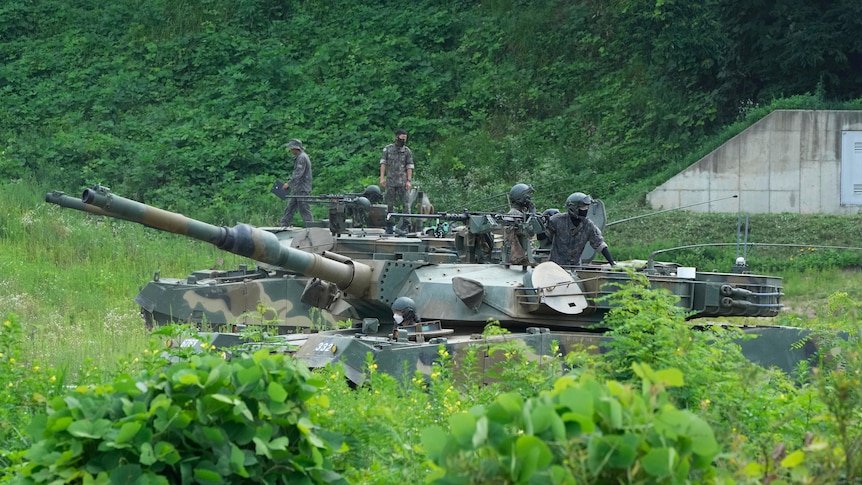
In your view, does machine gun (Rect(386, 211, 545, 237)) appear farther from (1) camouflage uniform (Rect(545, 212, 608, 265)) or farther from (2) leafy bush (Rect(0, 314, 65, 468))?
(2) leafy bush (Rect(0, 314, 65, 468))

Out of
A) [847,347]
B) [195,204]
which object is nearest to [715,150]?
[195,204]

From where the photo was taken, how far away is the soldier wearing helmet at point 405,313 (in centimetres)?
1146

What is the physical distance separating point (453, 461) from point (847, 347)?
5.31 meters

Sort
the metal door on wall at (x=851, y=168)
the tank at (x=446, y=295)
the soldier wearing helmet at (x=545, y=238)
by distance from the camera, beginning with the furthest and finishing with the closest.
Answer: the metal door on wall at (x=851, y=168)
the soldier wearing helmet at (x=545, y=238)
the tank at (x=446, y=295)

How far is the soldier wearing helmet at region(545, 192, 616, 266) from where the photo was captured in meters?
12.8

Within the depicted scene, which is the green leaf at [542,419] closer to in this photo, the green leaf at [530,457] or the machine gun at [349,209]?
the green leaf at [530,457]

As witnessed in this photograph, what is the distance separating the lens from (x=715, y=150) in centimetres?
2309

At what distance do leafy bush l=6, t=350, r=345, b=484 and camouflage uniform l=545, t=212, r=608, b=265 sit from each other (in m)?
6.81

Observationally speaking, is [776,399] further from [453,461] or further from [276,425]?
[453,461]

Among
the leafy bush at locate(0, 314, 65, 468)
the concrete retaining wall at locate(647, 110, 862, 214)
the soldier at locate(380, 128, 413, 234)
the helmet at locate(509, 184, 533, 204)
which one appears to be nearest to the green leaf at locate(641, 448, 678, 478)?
the leafy bush at locate(0, 314, 65, 468)

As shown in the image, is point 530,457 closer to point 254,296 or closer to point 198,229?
point 198,229

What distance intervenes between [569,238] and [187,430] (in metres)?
7.37

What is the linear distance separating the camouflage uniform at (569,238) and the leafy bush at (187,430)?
22.3 feet

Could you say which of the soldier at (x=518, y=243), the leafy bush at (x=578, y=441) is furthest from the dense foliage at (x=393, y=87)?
the leafy bush at (x=578, y=441)
